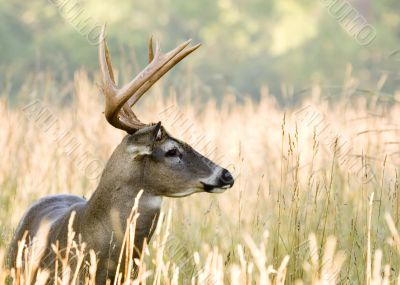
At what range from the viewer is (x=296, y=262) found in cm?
496

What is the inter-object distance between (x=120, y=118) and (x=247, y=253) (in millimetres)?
982

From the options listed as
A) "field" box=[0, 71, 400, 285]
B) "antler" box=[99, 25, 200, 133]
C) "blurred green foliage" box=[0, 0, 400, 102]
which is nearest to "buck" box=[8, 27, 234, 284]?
"antler" box=[99, 25, 200, 133]

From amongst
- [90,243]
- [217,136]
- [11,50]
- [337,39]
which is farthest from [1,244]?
[337,39]

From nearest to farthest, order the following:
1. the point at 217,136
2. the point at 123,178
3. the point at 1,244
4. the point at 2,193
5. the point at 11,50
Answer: the point at 123,178 < the point at 1,244 < the point at 2,193 < the point at 217,136 < the point at 11,50

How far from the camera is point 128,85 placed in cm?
538

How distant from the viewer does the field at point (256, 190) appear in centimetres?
505

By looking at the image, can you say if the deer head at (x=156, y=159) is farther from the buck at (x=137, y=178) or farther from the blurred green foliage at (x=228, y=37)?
the blurred green foliage at (x=228, y=37)

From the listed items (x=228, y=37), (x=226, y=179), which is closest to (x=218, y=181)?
(x=226, y=179)

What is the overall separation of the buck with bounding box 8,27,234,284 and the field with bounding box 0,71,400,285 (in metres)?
0.17

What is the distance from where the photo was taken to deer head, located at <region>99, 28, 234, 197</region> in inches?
209

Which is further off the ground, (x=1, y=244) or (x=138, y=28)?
(x=138, y=28)

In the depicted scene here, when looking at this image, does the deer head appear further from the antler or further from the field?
the field

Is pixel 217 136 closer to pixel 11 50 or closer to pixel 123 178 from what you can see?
pixel 123 178

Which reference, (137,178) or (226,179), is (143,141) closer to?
(137,178)
